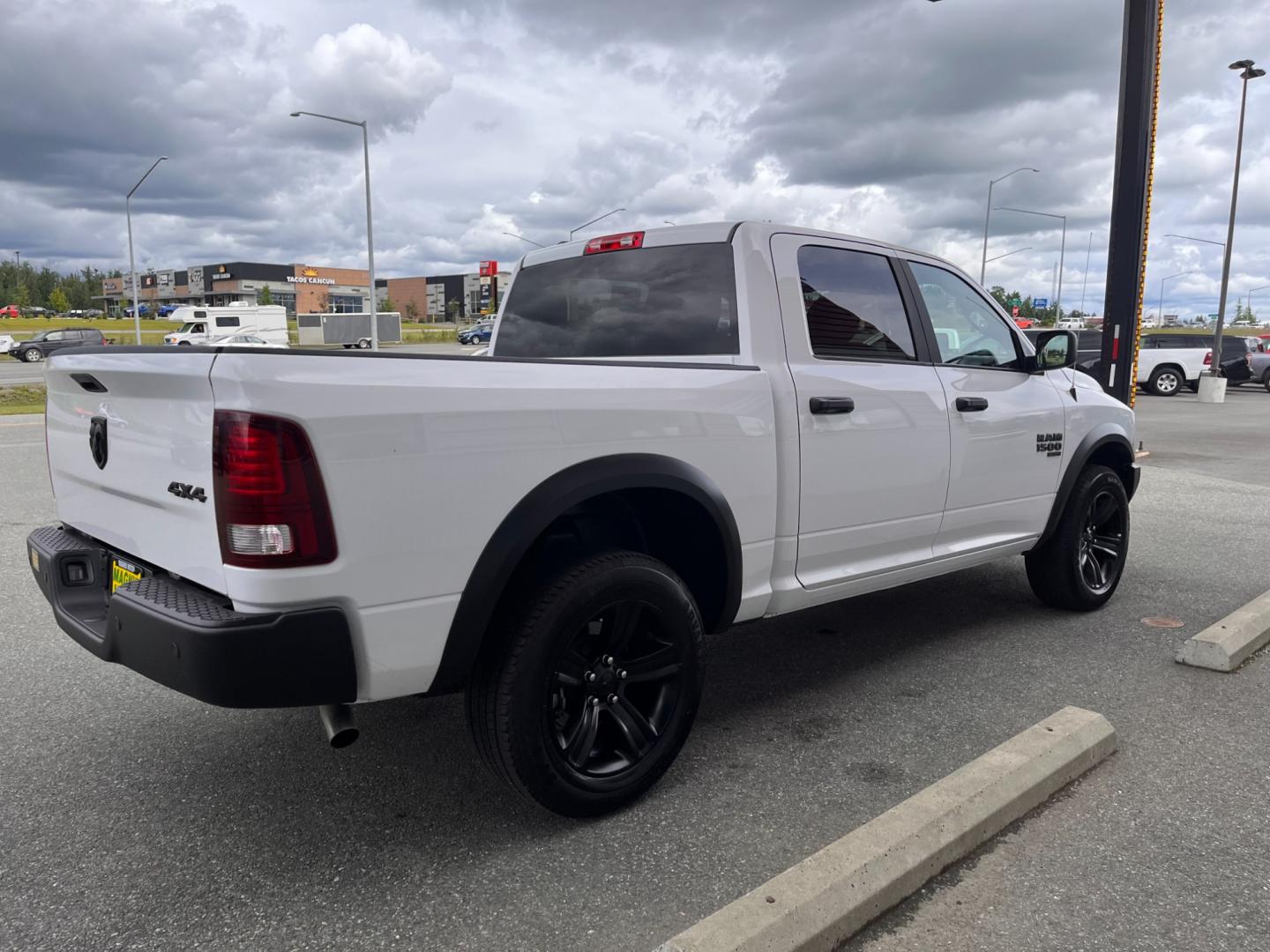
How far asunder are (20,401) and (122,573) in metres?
19.6

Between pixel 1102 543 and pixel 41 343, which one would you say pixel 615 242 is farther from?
pixel 41 343

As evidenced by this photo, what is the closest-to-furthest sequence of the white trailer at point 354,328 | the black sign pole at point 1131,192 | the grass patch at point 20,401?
the black sign pole at point 1131,192 < the grass patch at point 20,401 < the white trailer at point 354,328

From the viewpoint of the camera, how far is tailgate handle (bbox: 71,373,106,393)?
286 centimetres

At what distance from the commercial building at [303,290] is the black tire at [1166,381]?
8805cm

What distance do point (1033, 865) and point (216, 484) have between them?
2.39 m

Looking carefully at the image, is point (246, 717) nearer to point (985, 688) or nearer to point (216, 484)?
point (216, 484)

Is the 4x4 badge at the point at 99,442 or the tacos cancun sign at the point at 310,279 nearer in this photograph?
the 4x4 badge at the point at 99,442

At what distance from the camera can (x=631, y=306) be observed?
12.9 feet

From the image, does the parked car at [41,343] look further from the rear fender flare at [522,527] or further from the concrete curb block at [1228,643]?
the concrete curb block at [1228,643]

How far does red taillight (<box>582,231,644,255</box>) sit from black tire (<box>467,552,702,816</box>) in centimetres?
157

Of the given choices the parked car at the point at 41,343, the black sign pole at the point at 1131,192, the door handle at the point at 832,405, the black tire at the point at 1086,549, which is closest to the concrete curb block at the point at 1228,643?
the black tire at the point at 1086,549

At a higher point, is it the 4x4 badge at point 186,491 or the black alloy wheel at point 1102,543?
the 4x4 badge at point 186,491

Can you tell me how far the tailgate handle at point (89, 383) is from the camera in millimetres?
2863

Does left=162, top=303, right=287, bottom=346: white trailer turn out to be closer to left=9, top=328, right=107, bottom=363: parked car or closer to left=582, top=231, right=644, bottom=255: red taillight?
left=9, top=328, right=107, bottom=363: parked car
